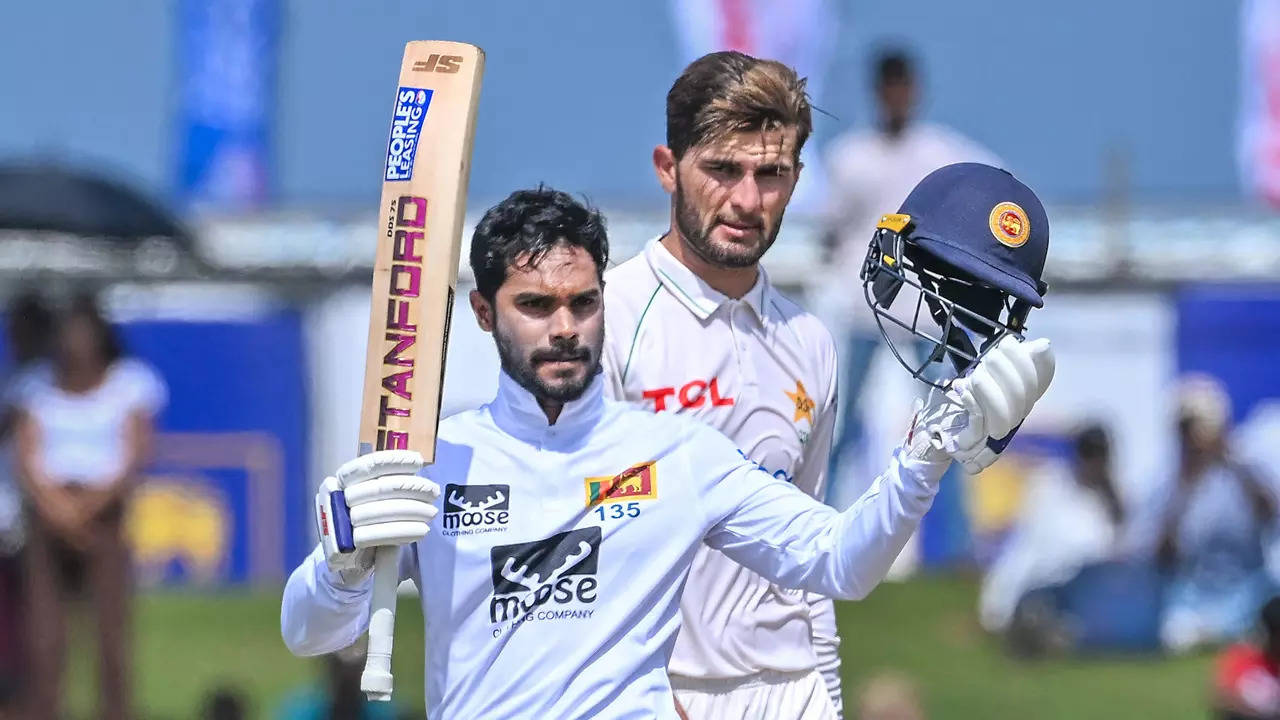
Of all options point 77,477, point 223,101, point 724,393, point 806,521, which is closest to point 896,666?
point 77,477

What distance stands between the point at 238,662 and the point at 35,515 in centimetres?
187

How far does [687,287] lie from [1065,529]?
5.82 meters

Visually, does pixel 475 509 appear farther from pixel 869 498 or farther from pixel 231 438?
pixel 231 438

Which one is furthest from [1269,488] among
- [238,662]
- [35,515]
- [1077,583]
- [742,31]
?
[742,31]

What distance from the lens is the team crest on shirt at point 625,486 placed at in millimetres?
3957

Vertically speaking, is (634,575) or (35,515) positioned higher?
(634,575)

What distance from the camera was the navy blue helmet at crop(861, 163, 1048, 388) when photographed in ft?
12.5

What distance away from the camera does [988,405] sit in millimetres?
3562

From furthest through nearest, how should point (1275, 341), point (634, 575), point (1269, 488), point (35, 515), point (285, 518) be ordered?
point (285, 518) → point (1275, 341) → point (1269, 488) → point (35, 515) → point (634, 575)

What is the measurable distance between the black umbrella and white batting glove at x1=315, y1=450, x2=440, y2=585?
31.8 feet

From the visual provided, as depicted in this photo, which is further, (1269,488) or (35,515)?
(1269,488)

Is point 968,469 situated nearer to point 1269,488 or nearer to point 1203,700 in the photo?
point 1203,700

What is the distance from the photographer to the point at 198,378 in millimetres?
13320

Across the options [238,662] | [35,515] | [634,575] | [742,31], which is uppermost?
[742,31]
